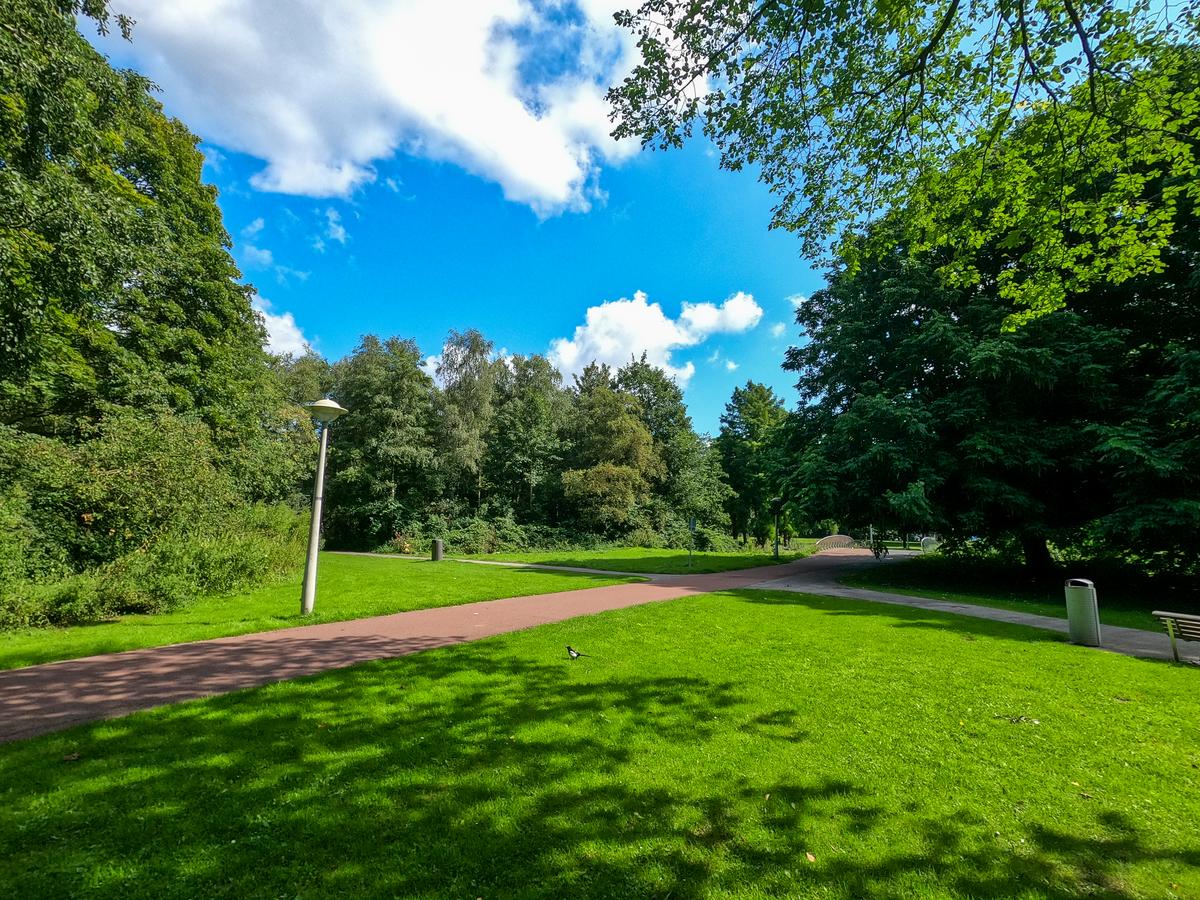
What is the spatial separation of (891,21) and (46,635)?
14089mm

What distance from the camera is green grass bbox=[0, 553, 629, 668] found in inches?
274

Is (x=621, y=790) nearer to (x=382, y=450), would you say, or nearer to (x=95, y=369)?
(x=95, y=369)

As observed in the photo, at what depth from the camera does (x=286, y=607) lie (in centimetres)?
998

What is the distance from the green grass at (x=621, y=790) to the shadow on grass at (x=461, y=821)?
0.6 inches

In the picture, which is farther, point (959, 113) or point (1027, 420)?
point (1027, 420)

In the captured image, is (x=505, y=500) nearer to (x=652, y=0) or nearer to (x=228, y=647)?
(x=228, y=647)

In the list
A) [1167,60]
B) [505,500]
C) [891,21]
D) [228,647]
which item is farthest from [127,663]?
[505,500]

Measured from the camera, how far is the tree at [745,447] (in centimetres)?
4253

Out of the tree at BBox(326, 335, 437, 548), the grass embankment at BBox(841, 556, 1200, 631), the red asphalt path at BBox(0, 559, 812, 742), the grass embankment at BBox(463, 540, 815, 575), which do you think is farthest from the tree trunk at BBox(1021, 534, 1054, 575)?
the tree at BBox(326, 335, 437, 548)

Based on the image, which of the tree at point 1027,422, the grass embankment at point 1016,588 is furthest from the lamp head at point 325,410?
the grass embankment at point 1016,588

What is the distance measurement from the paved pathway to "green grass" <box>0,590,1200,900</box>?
66cm

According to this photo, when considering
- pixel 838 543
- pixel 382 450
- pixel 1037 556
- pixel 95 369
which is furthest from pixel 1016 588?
pixel 838 543

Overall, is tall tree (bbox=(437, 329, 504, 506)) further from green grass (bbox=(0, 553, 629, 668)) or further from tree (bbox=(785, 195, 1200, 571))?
tree (bbox=(785, 195, 1200, 571))

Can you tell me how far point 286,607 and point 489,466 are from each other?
89.0 ft
